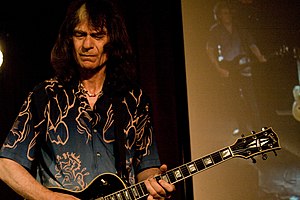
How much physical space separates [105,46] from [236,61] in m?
1.11

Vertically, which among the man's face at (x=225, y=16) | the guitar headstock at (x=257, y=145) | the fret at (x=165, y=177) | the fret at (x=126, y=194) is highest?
the man's face at (x=225, y=16)

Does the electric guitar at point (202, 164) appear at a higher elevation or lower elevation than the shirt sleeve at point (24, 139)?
lower

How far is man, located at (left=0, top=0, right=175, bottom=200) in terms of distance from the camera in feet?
5.65

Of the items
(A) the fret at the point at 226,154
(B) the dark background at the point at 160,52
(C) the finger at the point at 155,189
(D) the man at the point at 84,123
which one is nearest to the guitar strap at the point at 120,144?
(D) the man at the point at 84,123

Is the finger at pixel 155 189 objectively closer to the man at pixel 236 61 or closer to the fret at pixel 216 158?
the fret at pixel 216 158

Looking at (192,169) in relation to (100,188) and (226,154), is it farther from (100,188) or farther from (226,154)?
(100,188)

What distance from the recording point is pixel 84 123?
1825 millimetres

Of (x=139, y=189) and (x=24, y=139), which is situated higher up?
(x=24, y=139)

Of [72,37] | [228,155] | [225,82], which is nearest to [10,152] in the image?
[72,37]

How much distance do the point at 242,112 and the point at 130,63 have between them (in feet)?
3.04

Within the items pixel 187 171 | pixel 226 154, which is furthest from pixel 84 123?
pixel 226 154

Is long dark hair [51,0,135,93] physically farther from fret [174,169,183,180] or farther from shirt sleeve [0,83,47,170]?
→ fret [174,169,183,180]

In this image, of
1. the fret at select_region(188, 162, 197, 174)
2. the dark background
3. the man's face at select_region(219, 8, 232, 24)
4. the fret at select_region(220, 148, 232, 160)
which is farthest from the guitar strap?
the man's face at select_region(219, 8, 232, 24)

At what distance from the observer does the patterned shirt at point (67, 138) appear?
1740mm
